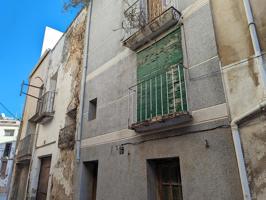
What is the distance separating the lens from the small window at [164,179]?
3610 millimetres

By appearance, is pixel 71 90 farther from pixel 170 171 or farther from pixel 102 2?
pixel 170 171

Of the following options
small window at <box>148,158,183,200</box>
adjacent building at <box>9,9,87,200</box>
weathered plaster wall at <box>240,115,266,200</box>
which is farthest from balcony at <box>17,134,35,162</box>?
weathered plaster wall at <box>240,115,266,200</box>

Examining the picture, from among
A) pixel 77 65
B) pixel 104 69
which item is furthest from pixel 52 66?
pixel 104 69

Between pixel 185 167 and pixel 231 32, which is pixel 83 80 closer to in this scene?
pixel 185 167

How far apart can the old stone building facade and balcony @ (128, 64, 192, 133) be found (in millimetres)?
21

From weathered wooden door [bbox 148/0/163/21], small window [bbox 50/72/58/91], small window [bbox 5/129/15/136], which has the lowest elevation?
weathered wooden door [bbox 148/0/163/21]

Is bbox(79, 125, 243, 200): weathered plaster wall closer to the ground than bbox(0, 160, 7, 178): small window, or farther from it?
closer to the ground

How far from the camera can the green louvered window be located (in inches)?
150

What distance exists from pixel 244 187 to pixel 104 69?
191 inches

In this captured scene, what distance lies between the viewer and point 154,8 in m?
5.22

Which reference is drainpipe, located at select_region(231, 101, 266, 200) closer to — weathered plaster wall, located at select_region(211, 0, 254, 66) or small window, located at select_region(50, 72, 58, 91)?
weathered plaster wall, located at select_region(211, 0, 254, 66)

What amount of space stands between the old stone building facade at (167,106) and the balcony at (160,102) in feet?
0.07

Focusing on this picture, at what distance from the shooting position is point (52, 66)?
417 inches

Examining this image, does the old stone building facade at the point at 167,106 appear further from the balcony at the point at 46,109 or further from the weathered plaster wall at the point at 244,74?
the balcony at the point at 46,109
